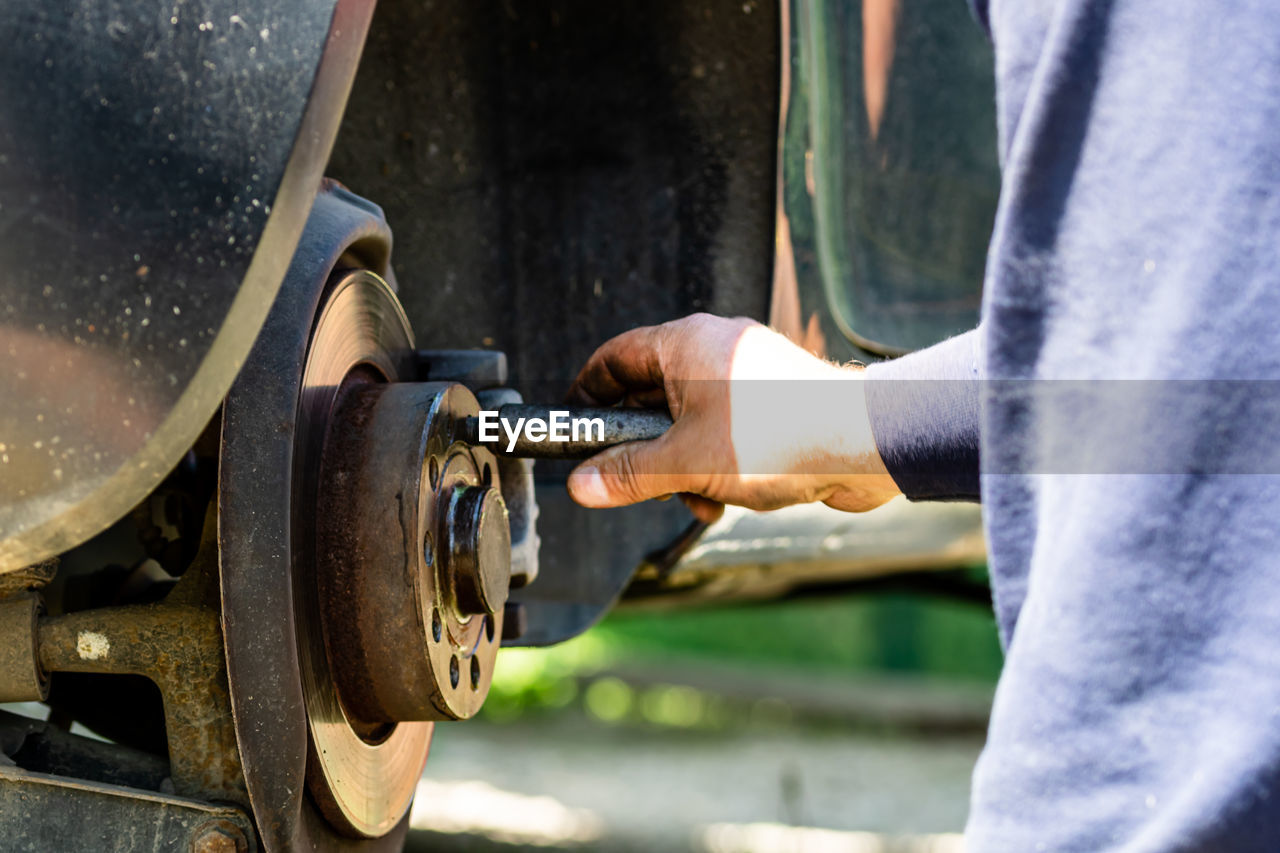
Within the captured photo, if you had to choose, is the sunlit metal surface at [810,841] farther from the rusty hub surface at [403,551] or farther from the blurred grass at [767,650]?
the rusty hub surface at [403,551]

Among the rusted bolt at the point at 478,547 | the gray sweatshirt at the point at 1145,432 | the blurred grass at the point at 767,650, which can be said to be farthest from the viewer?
the blurred grass at the point at 767,650

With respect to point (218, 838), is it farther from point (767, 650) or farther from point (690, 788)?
point (767, 650)

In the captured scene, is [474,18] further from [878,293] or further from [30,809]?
[30,809]

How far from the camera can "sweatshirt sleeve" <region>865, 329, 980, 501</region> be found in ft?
2.83

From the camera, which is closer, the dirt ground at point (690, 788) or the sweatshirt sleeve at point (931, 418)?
the sweatshirt sleeve at point (931, 418)

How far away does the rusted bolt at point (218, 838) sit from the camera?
74 centimetres

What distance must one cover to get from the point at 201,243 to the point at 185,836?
382mm

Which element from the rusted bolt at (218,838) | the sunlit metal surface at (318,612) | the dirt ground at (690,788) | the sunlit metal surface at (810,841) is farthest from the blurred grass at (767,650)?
the rusted bolt at (218,838)

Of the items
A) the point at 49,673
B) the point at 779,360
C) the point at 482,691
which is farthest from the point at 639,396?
the point at 49,673

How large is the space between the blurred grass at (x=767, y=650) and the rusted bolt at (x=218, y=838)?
3412 millimetres

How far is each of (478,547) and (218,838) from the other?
25cm

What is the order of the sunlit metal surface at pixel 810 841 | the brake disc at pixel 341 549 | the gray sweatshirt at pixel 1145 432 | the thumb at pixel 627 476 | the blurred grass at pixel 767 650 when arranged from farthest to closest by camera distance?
the blurred grass at pixel 767 650
the sunlit metal surface at pixel 810 841
the thumb at pixel 627 476
the brake disc at pixel 341 549
the gray sweatshirt at pixel 1145 432

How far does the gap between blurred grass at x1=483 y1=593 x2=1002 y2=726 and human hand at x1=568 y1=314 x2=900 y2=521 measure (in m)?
3.26

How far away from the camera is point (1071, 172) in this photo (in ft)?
1.83
